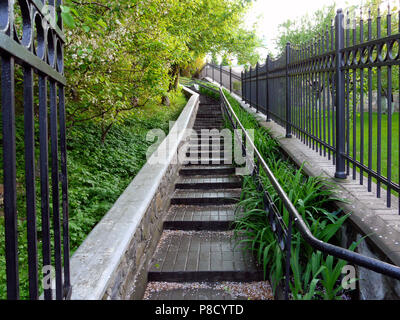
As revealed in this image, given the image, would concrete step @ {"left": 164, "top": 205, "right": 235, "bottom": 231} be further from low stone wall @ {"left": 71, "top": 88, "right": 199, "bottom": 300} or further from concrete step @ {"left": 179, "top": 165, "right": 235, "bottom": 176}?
concrete step @ {"left": 179, "top": 165, "right": 235, "bottom": 176}

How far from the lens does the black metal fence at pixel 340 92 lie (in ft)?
9.85

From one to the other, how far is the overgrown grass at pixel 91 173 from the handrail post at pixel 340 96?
282 centimetres

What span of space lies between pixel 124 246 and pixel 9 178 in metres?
1.67

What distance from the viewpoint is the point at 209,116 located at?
12266mm

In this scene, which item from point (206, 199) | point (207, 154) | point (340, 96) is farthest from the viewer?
point (207, 154)

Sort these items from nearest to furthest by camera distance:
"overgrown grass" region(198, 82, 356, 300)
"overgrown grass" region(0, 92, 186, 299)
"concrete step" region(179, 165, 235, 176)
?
"overgrown grass" region(198, 82, 356, 300) → "overgrown grass" region(0, 92, 186, 299) → "concrete step" region(179, 165, 235, 176)

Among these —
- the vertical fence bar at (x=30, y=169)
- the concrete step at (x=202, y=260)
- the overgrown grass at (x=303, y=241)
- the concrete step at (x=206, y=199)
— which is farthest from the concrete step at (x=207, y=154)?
the vertical fence bar at (x=30, y=169)

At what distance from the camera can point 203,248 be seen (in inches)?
161

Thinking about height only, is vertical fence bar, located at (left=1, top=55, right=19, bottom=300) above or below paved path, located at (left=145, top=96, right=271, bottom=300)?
above

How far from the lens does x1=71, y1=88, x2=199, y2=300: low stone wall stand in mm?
2215

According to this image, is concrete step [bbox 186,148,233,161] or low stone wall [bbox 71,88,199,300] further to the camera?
concrete step [bbox 186,148,233,161]

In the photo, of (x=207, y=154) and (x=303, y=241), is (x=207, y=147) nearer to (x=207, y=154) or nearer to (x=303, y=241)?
(x=207, y=154)

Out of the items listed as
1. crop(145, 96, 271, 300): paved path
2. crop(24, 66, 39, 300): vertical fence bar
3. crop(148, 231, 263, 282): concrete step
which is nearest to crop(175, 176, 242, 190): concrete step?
crop(145, 96, 271, 300): paved path

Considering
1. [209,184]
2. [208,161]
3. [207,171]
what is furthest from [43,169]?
[208,161]
